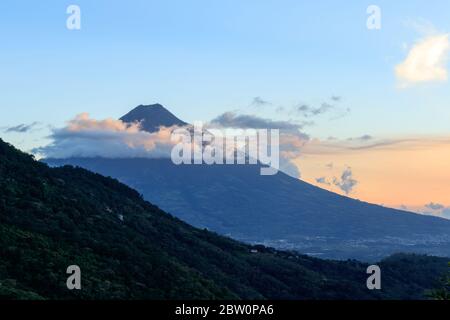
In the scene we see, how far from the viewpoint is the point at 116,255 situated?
9631 centimetres

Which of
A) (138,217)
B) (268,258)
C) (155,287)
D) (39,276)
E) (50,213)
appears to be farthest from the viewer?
(268,258)

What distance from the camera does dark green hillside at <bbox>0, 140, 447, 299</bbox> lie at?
73.8 m

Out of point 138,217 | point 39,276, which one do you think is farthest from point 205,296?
point 138,217

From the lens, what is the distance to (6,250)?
7419cm

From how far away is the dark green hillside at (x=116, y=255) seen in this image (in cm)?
7381

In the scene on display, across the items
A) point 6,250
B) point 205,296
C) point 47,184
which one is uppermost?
point 47,184

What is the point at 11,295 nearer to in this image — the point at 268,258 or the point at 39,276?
the point at 39,276

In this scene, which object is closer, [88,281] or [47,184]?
[88,281]

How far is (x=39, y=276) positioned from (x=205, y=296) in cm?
2970

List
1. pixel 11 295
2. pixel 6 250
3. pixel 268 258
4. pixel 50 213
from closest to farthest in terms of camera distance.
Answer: pixel 11 295 → pixel 6 250 → pixel 50 213 → pixel 268 258

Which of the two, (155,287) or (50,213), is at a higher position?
(50,213)
